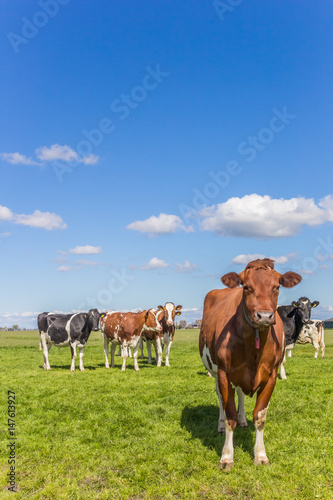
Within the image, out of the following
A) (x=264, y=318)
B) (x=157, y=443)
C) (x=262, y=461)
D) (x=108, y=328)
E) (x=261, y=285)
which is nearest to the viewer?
(x=264, y=318)

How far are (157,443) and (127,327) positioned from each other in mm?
10209

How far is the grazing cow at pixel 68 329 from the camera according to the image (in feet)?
57.8

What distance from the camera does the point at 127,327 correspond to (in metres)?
17.5

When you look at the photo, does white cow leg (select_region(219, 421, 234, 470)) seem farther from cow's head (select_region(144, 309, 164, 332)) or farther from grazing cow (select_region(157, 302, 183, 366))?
grazing cow (select_region(157, 302, 183, 366))

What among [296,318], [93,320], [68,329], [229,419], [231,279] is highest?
[231,279]

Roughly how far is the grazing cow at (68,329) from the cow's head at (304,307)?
856 centimetres

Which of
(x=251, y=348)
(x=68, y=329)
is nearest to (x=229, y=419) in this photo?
(x=251, y=348)

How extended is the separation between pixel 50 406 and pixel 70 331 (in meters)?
7.39

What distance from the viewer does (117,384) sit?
1305 centimetres

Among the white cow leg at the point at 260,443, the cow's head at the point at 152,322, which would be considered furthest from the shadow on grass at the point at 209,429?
the cow's head at the point at 152,322

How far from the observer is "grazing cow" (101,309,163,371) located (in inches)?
688

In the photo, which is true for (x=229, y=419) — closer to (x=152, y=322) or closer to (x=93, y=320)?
(x=93, y=320)

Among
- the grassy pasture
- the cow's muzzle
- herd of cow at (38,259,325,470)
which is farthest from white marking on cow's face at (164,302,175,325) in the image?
the cow's muzzle

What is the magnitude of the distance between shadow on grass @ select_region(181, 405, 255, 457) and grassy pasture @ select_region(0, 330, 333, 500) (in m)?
0.02
